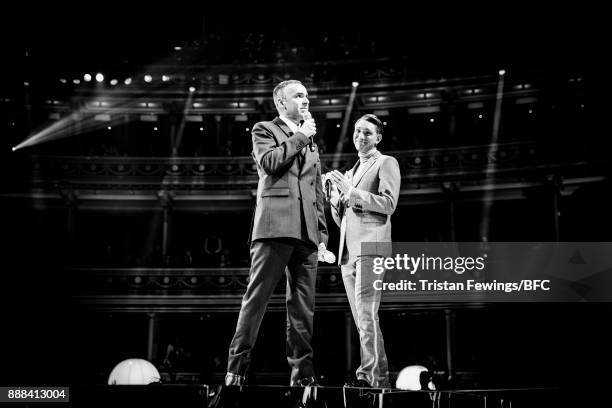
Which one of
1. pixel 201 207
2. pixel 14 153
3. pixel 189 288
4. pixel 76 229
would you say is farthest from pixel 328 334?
pixel 14 153

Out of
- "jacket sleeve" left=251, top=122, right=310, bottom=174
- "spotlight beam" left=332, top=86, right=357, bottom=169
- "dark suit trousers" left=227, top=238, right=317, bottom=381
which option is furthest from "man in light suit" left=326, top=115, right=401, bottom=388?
"spotlight beam" left=332, top=86, right=357, bottom=169

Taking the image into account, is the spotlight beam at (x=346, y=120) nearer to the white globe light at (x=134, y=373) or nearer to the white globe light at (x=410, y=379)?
the white globe light at (x=134, y=373)

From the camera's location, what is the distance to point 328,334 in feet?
70.9

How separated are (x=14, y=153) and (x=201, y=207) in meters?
6.61

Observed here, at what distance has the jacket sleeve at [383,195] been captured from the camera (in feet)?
16.7

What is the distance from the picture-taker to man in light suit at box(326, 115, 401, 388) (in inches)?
192

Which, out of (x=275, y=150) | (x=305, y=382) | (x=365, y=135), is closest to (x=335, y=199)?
(x=365, y=135)

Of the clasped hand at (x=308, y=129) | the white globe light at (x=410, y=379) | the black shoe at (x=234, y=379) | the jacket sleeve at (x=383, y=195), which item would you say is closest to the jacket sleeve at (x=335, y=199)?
the jacket sleeve at (x=383, y=195)

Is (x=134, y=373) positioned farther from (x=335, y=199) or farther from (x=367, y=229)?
(x=367, y=229)

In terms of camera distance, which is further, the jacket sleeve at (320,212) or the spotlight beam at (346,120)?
the spotlight beam at (346,120)

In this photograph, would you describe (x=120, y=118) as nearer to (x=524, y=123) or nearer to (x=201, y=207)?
(x=201, y=207)

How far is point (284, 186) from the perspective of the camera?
4.55 metres

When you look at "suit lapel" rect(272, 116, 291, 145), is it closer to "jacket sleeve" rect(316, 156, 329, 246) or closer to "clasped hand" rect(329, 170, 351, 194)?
"jacket sleeve" rect(316, 156, 329, 246)

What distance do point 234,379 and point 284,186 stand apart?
1302 millimetres
